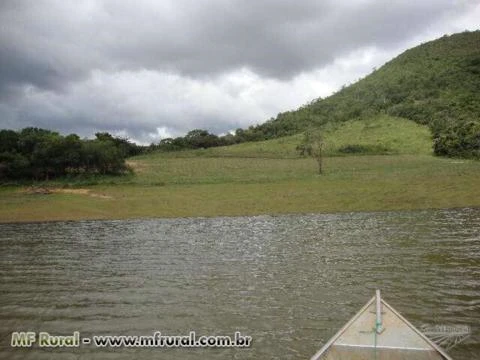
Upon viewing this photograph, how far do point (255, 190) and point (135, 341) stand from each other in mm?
39531

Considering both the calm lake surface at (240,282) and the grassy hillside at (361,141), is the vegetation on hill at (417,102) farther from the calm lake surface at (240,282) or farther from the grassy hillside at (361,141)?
the calm lake surface at (240,282)

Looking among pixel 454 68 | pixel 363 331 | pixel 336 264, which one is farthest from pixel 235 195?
pixel 454 68

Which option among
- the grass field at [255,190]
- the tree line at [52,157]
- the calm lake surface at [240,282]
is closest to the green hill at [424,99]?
the grass field at [255,190]

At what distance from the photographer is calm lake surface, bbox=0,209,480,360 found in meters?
13.6

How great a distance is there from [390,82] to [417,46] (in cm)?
3652

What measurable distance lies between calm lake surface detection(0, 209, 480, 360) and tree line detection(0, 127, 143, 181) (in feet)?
126

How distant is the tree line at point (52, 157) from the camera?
67.6 meters

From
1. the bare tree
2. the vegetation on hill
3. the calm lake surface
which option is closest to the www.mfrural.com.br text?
the calm lake surface

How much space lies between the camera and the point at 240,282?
18.7 metres

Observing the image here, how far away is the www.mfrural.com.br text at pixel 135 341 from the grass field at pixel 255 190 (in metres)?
27.7

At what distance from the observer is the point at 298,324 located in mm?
13766

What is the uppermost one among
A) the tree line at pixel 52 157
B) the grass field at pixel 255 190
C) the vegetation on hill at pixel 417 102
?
the vegetation on hill at pixel 417 102

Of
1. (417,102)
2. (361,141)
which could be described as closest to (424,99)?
(417,102)

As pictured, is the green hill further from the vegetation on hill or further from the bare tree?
the bare tree
